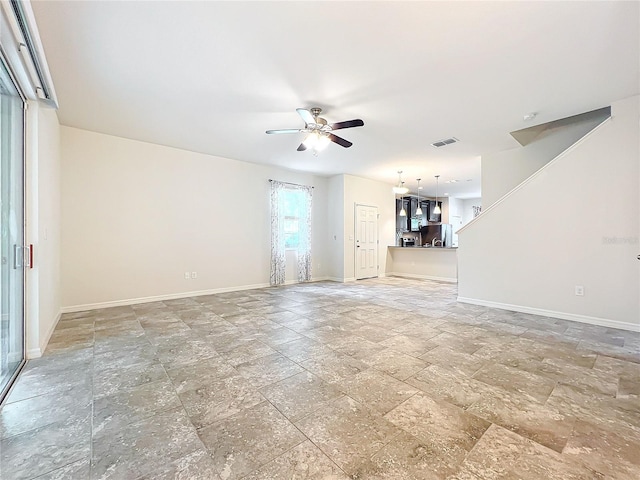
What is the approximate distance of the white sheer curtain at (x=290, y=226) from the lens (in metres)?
6.44

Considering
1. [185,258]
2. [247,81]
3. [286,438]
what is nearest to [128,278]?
[185,258]

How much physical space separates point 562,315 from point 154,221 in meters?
6.65

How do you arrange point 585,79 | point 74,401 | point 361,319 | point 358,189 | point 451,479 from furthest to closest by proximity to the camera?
1. point 358,189
2. point 361,319
3. point 585,79
4. point 74,401
5. point 451,479

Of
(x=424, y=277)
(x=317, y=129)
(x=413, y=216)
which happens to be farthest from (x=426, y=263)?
(x=317, y=129)

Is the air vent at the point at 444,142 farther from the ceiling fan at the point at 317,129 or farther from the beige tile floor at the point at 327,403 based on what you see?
the beige tile floor at the point at 327,403

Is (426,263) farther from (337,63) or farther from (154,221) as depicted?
(154,221)

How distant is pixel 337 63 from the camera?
Answer: 2.64 m

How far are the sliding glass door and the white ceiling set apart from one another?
623 mm

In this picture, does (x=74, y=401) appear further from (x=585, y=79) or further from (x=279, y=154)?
(x=585, y=79)

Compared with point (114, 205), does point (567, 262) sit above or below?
below

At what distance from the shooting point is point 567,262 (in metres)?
3.85

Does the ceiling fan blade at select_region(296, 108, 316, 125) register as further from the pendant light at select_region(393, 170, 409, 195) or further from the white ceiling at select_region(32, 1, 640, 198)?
the pendant light at select_region(393, 170, 409, 195)

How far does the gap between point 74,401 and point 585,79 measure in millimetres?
5416

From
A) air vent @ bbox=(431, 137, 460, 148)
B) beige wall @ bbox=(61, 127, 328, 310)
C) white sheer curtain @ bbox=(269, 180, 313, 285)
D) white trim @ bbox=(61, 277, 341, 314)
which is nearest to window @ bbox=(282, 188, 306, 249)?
white sheer curtain @ bbox=(269, 180, 313, 285)
